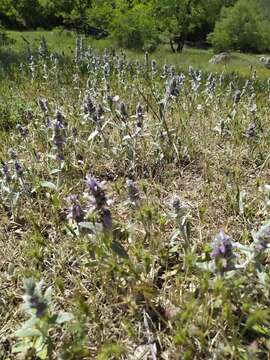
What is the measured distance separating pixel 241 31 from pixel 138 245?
48.6 m

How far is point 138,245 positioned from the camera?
1.92 m

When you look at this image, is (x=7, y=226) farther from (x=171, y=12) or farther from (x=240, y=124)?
(x=171, y=12)

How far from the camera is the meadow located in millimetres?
1471

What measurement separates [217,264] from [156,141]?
1.79 metres

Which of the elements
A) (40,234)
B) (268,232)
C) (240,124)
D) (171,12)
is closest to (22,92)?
(240,124)

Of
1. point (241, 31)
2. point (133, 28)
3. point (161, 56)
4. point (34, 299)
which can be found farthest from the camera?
point (241, 31)

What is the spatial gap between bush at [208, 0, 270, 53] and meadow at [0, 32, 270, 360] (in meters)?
43.8

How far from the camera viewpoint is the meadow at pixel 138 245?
57.9 inches

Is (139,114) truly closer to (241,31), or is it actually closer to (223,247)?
(223,247)

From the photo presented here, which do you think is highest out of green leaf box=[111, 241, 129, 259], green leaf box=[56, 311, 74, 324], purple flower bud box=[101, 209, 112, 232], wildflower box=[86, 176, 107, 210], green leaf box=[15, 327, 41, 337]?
wildflower box=[86, 176, 107, 210]

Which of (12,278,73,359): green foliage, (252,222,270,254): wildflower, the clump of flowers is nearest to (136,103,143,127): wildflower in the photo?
the clump of flowers

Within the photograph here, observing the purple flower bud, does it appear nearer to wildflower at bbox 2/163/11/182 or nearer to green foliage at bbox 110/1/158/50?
wildflower at bbox 2/163/11/182

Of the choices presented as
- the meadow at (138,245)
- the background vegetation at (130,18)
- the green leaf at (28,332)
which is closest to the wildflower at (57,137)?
the meadow at (138,245)

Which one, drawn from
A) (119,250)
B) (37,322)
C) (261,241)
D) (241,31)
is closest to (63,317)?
(37,322)
